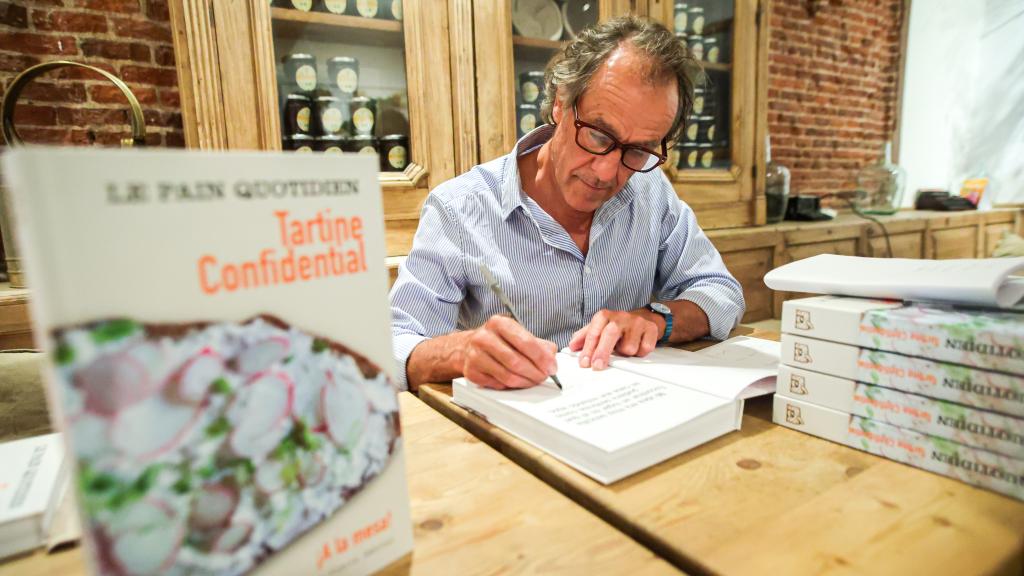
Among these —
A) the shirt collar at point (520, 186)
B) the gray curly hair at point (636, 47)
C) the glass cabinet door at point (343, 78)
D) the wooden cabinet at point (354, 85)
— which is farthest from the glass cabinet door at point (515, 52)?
the gray curly hair at point (636, 47)

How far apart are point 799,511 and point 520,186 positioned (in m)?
0.97

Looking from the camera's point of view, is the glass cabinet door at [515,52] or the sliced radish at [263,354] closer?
the sliced radish at [263,354]

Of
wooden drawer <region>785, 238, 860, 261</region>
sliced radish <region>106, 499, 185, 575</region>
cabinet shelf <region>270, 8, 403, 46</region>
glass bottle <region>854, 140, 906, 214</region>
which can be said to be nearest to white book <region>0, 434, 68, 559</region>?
sliced radish <region>106, 499, 185, 575</region>

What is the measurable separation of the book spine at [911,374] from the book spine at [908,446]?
0.05 m

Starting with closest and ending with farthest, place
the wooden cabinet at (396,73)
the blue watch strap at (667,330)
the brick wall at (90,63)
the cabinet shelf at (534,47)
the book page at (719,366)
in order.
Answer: the book page at (719,366)
the blue watch strap at (667,330)
the wooden cabinet at (396,73)
the brick wall at (90,63)
the cabinet shelf at (534,47)

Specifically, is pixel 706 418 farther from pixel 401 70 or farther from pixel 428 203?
pixel 401 70

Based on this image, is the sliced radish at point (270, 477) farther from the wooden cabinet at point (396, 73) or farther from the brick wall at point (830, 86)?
the brick wall at point (830, 86)

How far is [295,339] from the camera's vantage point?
0.37 m

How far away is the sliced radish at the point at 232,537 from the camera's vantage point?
0.34 metres

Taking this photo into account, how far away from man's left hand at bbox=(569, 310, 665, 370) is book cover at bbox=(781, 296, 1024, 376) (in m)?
0.28

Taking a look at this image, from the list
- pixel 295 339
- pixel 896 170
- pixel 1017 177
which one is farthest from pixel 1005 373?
pixel 1017 177

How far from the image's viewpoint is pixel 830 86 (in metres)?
3.87

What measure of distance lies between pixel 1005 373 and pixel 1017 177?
479 cm

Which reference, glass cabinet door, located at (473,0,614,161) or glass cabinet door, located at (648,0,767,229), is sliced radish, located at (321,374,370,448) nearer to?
glass cabinet door, located at (473,0,614,161)
